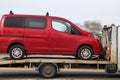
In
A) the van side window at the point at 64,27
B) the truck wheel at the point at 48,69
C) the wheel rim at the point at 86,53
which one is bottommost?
the truck wheel at the point at 48,69

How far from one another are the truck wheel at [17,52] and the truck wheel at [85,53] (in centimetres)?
232

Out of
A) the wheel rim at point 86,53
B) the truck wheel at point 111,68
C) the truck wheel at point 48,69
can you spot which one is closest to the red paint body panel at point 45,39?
the wheel rim at point 86,53

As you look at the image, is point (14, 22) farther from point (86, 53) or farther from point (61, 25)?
point (86, 53)

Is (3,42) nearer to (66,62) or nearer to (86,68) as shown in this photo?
(66,62)

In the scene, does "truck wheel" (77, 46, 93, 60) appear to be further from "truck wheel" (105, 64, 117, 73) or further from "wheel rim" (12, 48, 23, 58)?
"wheel rim" (12, 48, 23, 58)

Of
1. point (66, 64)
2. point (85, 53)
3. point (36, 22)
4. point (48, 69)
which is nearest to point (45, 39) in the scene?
point (36, 22)

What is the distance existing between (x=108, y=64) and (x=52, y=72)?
2.32 metres

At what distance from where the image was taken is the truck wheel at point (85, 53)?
1314 centimetres

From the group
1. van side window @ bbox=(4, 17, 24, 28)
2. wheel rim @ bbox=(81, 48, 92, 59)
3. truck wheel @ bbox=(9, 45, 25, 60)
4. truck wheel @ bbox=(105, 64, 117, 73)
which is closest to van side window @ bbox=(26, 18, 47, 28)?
van side window @ bbox=(4, 17, 24, 28)

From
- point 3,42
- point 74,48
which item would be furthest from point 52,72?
point 3,42

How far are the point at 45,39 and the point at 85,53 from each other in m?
1.76

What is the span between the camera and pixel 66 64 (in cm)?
1305

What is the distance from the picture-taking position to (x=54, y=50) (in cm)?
1309

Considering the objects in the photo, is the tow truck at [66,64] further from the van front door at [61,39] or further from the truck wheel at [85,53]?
the van front door at [61,39]
